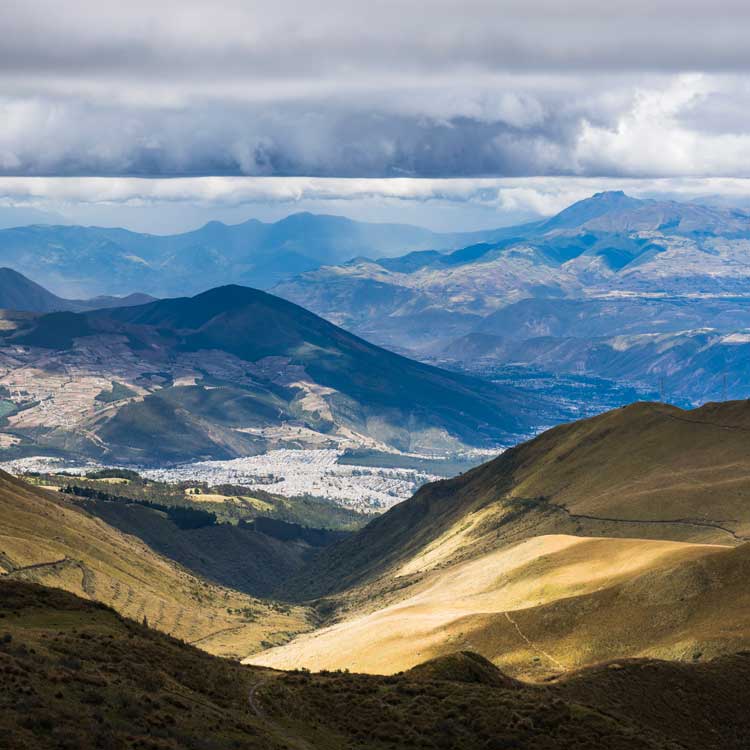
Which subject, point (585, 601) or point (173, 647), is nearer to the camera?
point (173, 647)

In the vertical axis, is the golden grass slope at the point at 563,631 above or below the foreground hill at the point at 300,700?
below

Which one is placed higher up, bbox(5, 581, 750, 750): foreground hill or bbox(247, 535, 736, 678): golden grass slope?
bbox(5, 581, 750, 750): foreground hill

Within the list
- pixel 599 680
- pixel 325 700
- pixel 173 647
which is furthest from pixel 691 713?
pixel 173 647

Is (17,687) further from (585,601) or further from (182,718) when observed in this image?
(585,601)

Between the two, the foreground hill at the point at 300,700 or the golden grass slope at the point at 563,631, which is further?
the golden grass slope at the point at 563,631

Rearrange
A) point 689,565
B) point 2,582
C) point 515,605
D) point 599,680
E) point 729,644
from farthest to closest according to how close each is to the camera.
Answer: point 515,605, point 689,565, point 729,644, point 2,582, point 599,680

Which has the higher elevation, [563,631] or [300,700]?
[300,700]

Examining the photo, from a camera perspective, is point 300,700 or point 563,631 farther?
point 563,631

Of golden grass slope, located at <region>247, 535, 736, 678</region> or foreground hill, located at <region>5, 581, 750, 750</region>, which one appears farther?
golden grass slope, located at <region>247, 535, 736, 678</region>
